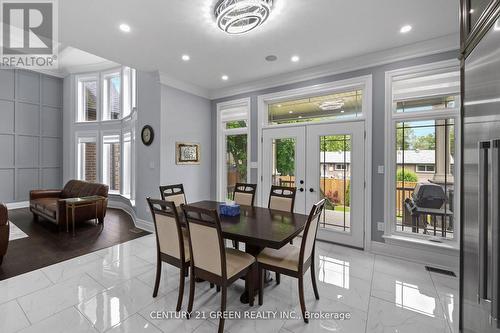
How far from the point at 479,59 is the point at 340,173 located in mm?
2577

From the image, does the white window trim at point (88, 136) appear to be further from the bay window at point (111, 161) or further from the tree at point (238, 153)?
the tree at point (238, 153)

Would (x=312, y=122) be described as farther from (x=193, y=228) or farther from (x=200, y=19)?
(x=193, y=228)

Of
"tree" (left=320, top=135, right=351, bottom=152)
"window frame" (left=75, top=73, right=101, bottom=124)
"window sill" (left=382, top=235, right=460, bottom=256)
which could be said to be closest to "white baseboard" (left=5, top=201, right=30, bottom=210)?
"window frame" (left=75, top=73, right=101, bottom=124)

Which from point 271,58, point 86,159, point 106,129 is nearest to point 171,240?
point 271,58

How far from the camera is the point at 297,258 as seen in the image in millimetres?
2115

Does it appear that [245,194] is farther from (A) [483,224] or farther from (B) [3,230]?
(B) [3,230]

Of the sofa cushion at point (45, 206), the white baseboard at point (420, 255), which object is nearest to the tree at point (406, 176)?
the white baseboard at point (420, 255)

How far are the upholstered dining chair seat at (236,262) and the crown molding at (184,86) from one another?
11.2ft

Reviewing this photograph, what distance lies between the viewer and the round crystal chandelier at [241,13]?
197 cm

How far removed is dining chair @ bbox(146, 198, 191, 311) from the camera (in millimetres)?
2063

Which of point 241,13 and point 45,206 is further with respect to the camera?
point 45,206

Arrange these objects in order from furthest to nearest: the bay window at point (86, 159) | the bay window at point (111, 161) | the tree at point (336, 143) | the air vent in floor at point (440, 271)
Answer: the bay window at point (86, 159)
the bay window at point (111, 161)
the tree at point (336, 143)
the air vent in floor at point (440, 271)

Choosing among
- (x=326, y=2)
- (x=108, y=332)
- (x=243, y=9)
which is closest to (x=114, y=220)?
(x=108, y=332)

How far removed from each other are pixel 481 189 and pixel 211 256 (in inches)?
67.7
